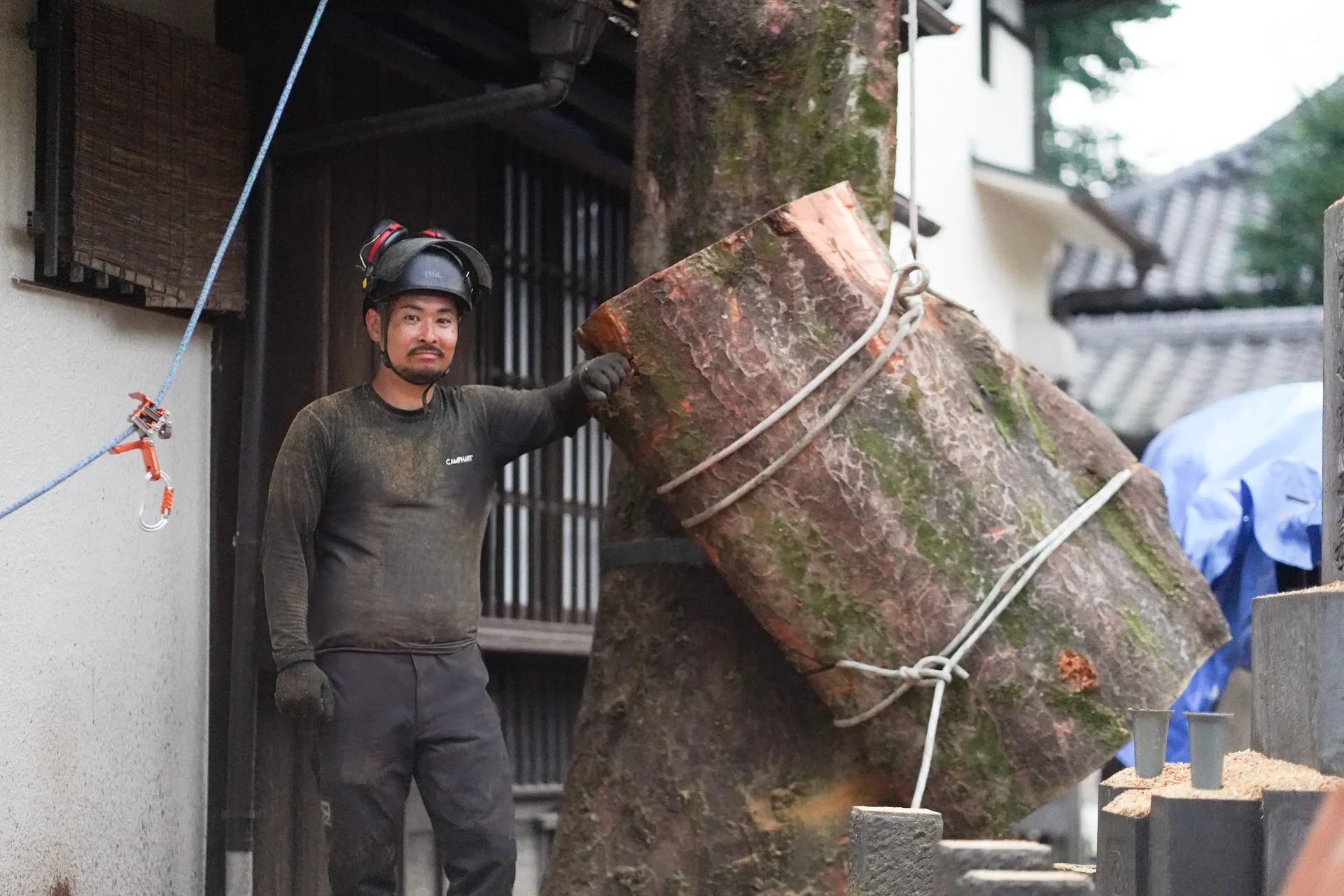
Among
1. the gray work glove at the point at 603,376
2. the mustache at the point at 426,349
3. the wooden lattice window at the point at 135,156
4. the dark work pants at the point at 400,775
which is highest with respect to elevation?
the wooden lattice window at the point at 135,156

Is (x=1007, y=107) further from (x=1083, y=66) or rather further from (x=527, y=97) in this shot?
(x=527, y=97)

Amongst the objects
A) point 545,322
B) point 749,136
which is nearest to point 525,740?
point 545,322

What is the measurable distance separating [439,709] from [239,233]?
2.02 m

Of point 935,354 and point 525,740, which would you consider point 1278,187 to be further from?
point 935,354

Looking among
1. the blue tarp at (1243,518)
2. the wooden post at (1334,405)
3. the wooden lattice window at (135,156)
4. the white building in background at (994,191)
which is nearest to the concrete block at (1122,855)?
the wooden post at (1334,405)

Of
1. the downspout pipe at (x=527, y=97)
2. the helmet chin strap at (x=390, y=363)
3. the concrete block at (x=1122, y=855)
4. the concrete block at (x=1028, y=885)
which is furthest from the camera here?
the downspout pipe at (x=527, y=97)

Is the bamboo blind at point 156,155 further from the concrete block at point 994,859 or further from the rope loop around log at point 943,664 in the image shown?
the concrete block at point 994,859

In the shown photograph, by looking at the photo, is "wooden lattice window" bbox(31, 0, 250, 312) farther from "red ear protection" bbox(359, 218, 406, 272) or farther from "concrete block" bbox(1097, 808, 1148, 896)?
"concrete block" bbox(1097, 808, 1148, 896)

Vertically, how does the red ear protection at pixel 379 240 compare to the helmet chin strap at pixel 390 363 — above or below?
above

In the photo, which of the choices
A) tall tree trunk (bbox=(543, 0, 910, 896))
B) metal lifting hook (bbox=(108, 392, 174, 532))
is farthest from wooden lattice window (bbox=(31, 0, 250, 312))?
tall tree trunk (bbox=(543, 0, 910, 896))

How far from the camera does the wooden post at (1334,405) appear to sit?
3.55m

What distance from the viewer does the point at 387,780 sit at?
4.85 meters

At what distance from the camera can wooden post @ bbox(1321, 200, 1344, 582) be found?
355cm

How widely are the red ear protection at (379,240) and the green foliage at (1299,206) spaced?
10.5m
